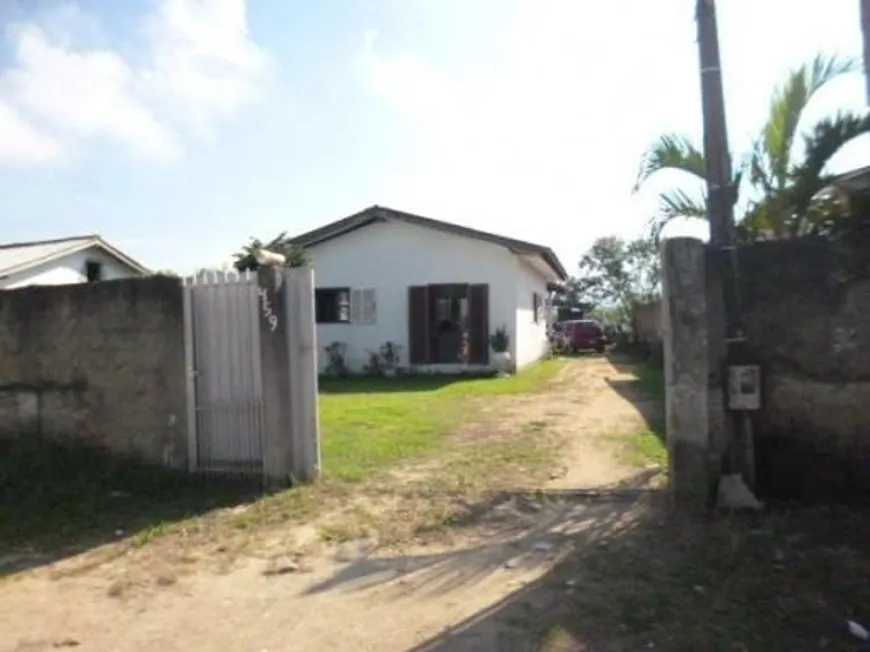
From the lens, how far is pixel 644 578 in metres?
4.05

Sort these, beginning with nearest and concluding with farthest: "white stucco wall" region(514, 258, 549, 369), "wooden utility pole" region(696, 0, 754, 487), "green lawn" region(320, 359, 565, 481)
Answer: "wooden utility pole" region(696, 0, 754, 487) < "green lawn" region(320, 359, 565, 481) < "white stucco wall" region(514, 258, 549, 369)

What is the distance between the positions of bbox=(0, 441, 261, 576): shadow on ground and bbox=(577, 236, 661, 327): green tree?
671 inches

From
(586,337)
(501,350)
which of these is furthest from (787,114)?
(586,337)

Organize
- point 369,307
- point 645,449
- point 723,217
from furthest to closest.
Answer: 1. point 369,307
2. point 645,449
3. point 723,217

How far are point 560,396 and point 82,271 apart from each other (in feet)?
65.7

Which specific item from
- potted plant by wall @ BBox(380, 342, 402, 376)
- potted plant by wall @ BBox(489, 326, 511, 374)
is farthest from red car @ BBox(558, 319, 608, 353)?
potted plant by wall @ BBox(380, 342, 402, 376)

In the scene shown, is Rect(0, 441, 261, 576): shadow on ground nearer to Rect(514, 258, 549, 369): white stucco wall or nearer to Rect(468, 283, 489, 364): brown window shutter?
Rect(468, 283, 489, 364): brown window shutter

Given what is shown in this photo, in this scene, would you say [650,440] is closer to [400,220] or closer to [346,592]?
[346,592]

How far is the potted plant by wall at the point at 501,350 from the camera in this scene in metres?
18.3

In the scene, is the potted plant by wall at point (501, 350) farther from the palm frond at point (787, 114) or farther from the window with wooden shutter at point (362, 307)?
the palm frond at point (787, 114)

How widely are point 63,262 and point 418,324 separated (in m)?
14.0

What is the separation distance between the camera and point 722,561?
420cm

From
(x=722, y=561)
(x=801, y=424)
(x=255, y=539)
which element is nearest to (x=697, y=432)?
(x=801, y=424)

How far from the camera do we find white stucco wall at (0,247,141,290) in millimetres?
22922
